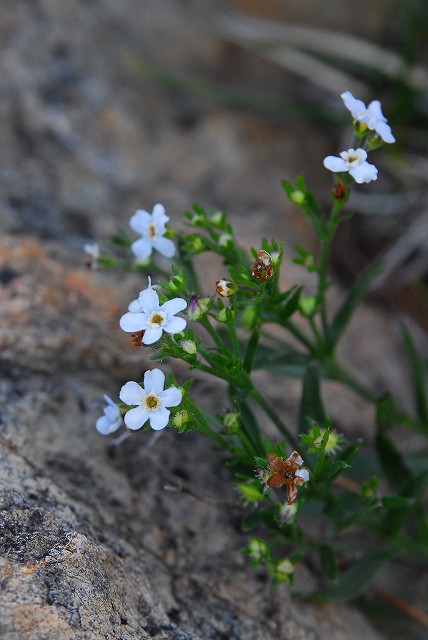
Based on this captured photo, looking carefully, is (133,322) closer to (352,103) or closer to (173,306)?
(173,306)

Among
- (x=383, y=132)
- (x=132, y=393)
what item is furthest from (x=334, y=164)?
(x=132, y=393)

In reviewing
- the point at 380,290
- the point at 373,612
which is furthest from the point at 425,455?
the point at 380,290

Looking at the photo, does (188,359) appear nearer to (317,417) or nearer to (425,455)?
(317,417)

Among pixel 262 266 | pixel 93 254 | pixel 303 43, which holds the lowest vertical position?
pixel 93 254

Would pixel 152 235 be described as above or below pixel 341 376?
above

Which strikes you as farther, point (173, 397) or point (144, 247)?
point (144, 247)

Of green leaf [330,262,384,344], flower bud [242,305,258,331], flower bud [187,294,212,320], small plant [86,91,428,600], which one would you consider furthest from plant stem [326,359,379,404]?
flower bud [187,294,212,320]
